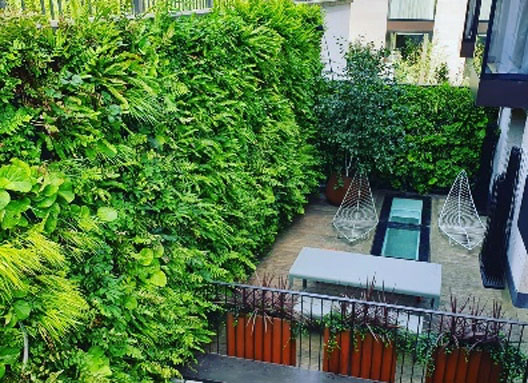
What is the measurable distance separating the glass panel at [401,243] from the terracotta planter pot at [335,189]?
1604 mm

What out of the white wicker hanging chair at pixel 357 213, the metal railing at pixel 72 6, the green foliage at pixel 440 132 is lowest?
the white wicker hanging chair at pixel 357 213

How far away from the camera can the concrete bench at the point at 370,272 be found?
7762 mm

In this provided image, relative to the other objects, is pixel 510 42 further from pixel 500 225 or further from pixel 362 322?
pixel 362 322

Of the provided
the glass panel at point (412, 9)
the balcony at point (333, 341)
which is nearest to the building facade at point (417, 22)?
the glass panel at point (412, 9)

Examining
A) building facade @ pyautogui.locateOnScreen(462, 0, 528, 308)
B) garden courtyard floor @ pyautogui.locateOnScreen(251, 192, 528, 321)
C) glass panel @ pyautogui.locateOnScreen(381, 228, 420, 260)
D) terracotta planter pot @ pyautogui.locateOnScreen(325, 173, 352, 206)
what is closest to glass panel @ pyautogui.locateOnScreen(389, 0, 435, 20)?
garden courtyard floor @ pyautogui.locateOnScreen(251, 192, 528, 321)

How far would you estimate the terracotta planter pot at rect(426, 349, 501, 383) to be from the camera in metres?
6.20

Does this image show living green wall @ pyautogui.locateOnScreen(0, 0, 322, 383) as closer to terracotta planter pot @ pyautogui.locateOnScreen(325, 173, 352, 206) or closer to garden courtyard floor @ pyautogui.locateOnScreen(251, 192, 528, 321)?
garden courtyard floor @ pyautogui.locateOnScreen(251, 192, 528, 321)

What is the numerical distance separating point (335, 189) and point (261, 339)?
20.4 ft

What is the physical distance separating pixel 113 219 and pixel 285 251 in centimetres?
583

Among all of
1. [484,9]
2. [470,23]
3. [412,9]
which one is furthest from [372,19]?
[484,9]

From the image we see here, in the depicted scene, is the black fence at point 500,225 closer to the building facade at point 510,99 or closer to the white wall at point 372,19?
the building facade at point 510,99

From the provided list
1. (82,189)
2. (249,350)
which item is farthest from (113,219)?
(249,350)

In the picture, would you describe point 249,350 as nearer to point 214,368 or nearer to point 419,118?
point 214,368

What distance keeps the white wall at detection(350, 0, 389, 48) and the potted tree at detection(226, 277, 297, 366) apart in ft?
60.6
